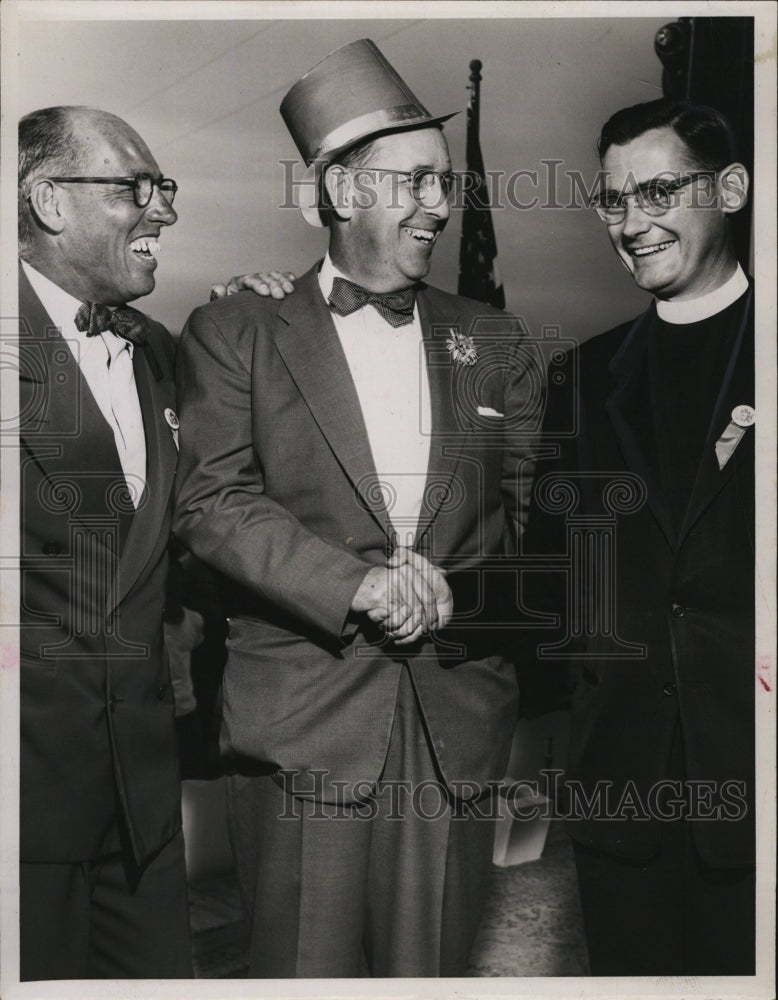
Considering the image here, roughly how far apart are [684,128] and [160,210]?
5.26 ft

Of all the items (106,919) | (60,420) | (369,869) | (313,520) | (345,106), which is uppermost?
(345,106)

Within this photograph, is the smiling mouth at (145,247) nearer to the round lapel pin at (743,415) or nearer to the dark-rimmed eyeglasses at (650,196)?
the dark-rimmed eyeglasses at (650,196)

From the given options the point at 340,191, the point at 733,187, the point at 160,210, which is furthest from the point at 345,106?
the point at 733,187

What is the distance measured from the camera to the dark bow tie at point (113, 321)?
3354 millimetres

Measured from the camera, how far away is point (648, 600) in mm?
3371

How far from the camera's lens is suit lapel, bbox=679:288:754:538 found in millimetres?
3352

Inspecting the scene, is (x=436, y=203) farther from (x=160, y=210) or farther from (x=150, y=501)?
(x=150, y=501)

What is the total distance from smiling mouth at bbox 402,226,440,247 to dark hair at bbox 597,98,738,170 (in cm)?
57

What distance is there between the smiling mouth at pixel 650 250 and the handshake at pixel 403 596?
114 centimetres

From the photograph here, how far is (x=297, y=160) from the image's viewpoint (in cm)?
344

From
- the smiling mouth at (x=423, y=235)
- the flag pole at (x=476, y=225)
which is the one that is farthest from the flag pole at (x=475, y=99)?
the smiling mouth at (x=423, y=235)

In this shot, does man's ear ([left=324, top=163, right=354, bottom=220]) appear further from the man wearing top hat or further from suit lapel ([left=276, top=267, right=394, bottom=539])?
suit lapel ([left=276, top=267, right=394, bottom=539])

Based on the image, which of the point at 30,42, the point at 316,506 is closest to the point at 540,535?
the point at 316,506

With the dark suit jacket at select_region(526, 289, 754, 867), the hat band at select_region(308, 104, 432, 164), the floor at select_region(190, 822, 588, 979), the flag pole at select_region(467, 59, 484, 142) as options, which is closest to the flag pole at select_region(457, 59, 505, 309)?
the flag pole at select_region(467, 59, 484, 142)
